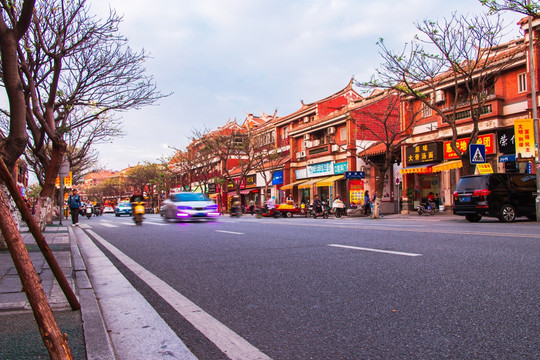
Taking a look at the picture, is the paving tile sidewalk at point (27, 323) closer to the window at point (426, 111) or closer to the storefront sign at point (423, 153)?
the storefront sign at point (423, 153)

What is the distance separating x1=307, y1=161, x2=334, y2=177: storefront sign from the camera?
37.3 meters

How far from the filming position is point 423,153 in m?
27.3

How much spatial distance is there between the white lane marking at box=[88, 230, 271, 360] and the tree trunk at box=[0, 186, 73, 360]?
3.54 ft

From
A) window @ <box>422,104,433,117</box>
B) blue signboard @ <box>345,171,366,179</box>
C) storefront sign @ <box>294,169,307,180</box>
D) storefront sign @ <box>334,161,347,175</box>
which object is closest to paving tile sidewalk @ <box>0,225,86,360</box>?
window @ <box>422,104,433,117</box>

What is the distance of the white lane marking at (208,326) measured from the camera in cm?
274

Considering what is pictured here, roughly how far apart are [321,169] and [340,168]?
272cm

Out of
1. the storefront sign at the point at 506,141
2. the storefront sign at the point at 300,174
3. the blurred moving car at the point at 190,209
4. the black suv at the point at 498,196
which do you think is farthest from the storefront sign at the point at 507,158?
the storefront sign at the point at 300,174

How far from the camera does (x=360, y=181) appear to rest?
34375 mm

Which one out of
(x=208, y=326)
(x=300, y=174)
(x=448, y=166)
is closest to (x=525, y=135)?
(x=448, y=166)

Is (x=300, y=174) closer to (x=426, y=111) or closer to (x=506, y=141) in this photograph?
(x=426, y=111)

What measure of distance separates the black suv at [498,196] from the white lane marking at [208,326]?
14058 mm

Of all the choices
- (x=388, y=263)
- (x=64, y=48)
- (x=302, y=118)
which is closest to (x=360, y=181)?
(x=302, y=118)

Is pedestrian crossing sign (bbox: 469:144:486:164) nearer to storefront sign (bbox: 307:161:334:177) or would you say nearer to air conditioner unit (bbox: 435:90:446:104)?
air conditioner unit (bbox: 435:90:446:104)

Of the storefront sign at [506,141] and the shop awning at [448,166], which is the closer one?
the storefront sign at [506,141]
